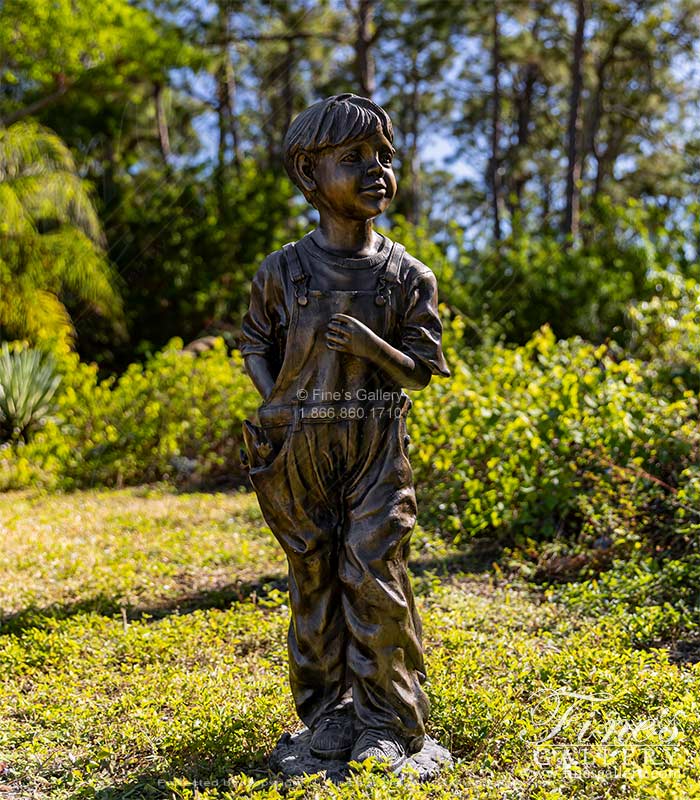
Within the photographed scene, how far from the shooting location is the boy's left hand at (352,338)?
2779 millimetres

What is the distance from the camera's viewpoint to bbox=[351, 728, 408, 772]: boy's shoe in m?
2.81

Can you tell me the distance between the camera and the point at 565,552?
18.0 ft

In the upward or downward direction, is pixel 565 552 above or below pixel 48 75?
below

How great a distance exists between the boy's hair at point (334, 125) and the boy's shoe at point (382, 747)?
1829 millimetres

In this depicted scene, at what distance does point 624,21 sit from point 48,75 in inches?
413

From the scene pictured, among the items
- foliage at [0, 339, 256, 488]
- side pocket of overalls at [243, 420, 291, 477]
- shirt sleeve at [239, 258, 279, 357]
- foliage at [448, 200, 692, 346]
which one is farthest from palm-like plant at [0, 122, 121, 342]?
side pocket of overalls at [243, 420, 291, 477]

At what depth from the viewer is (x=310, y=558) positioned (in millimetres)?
2938

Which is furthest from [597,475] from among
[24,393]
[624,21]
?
[624,21]

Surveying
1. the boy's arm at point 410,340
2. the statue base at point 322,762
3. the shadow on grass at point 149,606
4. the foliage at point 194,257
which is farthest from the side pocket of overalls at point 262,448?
the foliage at point 194,257

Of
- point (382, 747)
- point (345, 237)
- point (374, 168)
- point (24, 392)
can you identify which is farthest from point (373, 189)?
point (24, 392)

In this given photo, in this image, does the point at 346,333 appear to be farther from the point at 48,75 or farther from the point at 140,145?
the point at 140,145

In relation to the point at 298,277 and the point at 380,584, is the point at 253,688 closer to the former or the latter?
the point at 380,584

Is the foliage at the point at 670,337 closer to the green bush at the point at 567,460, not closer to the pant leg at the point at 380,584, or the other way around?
the green bush at the point at 567,460

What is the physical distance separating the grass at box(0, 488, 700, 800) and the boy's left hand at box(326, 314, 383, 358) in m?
1.25
